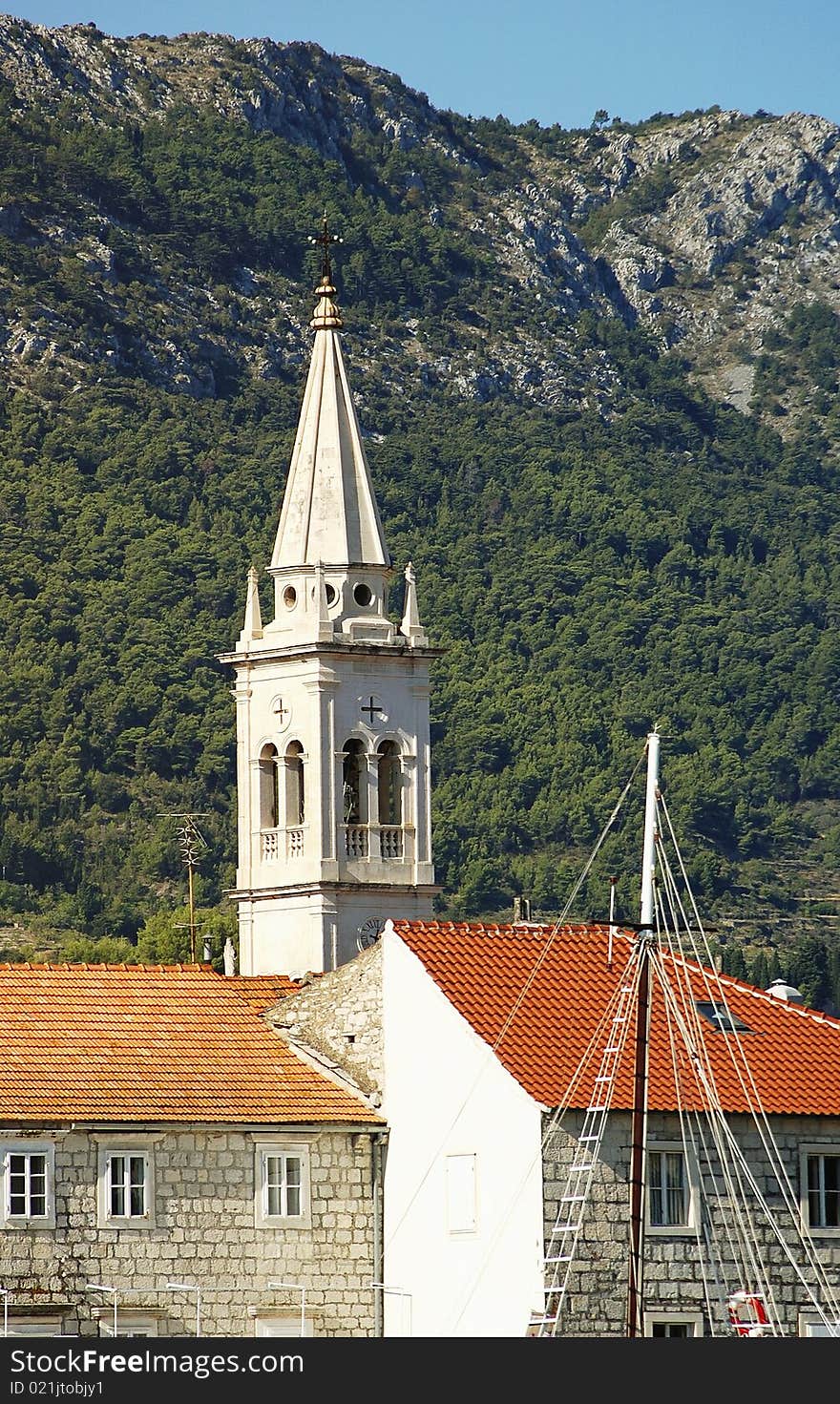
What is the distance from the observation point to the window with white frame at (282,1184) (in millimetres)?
56531

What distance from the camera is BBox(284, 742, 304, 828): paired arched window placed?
80.1 m

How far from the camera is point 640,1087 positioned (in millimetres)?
53094

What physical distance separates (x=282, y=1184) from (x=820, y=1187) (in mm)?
7767

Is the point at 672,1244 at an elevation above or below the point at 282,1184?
below

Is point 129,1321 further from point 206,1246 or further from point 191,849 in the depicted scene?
point 191,849

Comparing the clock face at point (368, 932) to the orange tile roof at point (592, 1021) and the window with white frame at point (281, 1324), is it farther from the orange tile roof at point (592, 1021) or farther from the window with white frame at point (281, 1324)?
the window with white frame at point (281, 1324)

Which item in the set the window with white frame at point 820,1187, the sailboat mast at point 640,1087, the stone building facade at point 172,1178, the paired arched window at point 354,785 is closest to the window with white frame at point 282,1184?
the stone building facade at point 172,1178

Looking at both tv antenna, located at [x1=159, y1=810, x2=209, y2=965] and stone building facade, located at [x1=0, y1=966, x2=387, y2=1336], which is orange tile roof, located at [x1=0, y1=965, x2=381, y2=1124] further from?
tv antenna, located at [x1=159, y1=810, x2=209, y2=965]

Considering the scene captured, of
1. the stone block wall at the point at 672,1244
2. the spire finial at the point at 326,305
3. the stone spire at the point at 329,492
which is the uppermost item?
the spire finial at the point at 326,305

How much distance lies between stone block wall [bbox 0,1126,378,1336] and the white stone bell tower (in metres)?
20.2

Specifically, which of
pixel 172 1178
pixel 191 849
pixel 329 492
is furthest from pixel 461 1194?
pixel 191 849

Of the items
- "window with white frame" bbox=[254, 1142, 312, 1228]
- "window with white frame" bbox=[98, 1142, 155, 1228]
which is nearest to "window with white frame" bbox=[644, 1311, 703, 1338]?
"window with white frame" bbox=[254, 1142, 312, 1228]

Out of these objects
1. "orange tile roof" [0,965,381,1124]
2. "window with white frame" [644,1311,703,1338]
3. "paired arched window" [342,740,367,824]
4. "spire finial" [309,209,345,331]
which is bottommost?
"window with white frame" [644,1311,703,1338]

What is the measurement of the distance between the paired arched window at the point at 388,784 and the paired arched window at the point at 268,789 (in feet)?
6.92
